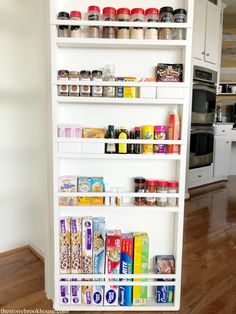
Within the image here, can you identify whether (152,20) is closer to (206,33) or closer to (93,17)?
(93,17)

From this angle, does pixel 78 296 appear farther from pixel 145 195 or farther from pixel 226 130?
pixel 226 130

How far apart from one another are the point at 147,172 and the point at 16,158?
3.38 feet

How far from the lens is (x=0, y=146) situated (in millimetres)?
1866

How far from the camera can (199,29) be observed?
324 centimetres

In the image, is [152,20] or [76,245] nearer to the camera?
[152,20]

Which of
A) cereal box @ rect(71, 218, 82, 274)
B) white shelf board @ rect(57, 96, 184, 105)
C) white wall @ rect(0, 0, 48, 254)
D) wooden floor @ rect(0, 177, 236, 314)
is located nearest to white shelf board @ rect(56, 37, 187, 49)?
white shelf board @ rect(57, 96, 184, 105)

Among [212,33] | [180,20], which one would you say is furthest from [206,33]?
[180,20]

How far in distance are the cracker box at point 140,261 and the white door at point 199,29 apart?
260 cm

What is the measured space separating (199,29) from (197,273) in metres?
2.79

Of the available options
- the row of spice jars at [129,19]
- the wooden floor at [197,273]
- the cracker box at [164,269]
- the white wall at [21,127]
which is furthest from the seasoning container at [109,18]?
the wooden floor at [197,273]

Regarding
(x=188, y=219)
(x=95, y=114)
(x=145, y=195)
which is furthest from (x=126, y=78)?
(x=188, y=219)

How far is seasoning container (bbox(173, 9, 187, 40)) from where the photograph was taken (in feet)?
3.92

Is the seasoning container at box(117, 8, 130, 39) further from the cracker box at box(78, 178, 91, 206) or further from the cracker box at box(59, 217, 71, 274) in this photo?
the cracker box at box(59, 217, 71, 274)

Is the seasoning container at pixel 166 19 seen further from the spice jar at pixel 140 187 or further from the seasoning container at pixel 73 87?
the spice jar at pixel 140 187
